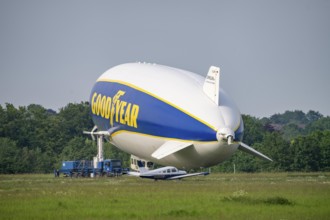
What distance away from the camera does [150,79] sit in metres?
85.1

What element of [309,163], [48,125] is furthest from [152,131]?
[48,125]

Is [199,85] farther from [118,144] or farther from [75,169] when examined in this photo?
[75,169]

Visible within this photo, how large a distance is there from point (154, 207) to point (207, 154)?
25113mm

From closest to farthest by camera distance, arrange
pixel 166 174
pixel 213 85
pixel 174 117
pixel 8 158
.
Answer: pixel 174 117 → pixel 213 85 → pixel 166 174 → pixel 8 158

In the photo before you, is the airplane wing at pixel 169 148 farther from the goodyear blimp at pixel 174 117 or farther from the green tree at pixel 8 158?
the green tree at pixel 8 158

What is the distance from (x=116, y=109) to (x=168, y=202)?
108 ft

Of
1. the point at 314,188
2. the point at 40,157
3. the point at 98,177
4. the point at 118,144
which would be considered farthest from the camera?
the point at 40,157

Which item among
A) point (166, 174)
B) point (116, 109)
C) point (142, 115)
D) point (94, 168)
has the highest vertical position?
point (116, 109)

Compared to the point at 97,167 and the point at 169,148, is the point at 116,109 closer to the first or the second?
the point at 169,148

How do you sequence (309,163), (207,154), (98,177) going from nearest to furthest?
(207,154) < (98,177) < (309,163)

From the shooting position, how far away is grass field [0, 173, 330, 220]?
4922 cm

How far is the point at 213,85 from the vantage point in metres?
79.8

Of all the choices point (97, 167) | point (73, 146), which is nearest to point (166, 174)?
point (97, 167)

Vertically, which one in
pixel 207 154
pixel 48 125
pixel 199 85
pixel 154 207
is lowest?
pixel 154 207
